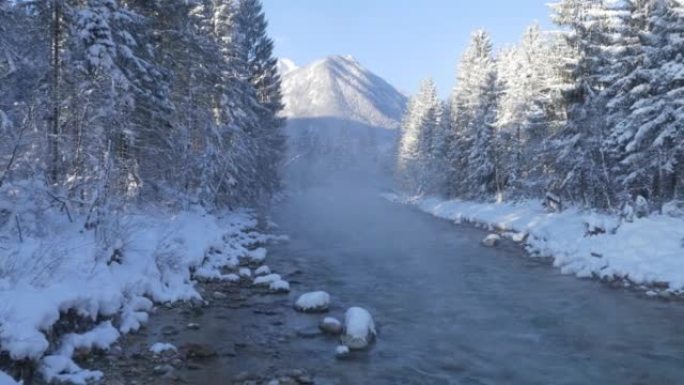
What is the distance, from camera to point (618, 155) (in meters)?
26.9

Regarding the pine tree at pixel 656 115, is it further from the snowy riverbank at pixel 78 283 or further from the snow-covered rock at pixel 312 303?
the snowy riverbank at pixel 78 283

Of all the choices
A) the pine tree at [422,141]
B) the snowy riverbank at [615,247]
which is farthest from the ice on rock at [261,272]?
the pine tree at [422,141]

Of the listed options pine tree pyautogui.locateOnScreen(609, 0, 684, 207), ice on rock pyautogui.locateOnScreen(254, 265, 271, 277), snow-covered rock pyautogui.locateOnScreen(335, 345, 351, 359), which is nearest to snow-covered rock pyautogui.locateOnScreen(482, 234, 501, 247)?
pine tree pyautogui.locateOnScreen(609, 0, 684, 207)

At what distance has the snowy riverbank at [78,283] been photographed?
8406mm

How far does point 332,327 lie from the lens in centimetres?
1260

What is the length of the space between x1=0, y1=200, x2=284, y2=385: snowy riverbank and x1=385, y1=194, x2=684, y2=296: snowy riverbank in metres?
12.1

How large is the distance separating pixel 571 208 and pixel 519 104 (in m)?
11.3

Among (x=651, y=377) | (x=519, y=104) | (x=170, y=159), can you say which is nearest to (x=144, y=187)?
(x=170, y=159)

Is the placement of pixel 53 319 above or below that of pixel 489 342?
above

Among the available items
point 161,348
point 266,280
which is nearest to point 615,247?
point 266,280

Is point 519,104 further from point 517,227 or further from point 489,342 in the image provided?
point 489,342

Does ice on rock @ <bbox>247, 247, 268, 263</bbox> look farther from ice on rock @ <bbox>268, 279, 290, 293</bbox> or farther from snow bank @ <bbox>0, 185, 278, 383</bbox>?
ice on rock @ <bbox>268, 279, 290, 293</bbox>

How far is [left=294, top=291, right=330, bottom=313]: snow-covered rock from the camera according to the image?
1449 cm

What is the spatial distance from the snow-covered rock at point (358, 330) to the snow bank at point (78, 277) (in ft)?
13.7
